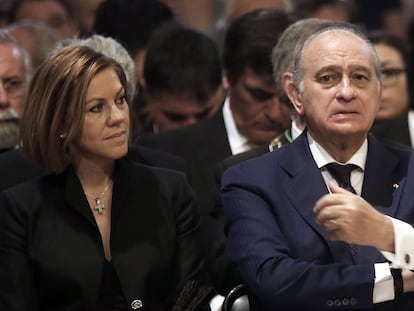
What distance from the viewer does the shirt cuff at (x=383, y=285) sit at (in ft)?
12.5

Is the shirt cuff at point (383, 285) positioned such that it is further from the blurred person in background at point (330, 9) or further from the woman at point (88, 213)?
the blurred person in background at point (330, 9)

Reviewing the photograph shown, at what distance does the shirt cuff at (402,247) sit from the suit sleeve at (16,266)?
4.07 feet

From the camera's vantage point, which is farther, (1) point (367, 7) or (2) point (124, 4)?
(1) point (367, 7)

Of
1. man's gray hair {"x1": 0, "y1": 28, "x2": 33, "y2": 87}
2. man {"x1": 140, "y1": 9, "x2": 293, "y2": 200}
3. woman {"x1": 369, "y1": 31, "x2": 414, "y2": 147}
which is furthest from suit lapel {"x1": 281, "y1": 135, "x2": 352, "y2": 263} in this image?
woman {"x1": 369, "y1": 31, "x2": 414, "y2": 147}

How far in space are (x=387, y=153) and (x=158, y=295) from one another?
38.0 inches

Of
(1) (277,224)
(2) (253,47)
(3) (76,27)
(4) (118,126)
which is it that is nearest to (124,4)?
(3) (76,27)

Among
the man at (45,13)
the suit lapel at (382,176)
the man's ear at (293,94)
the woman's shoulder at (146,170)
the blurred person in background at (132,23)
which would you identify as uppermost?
the man at (45,13)

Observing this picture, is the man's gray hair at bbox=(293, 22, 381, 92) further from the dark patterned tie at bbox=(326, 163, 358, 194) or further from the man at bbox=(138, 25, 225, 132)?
the man at bbox=(138, 25, 225, 132)

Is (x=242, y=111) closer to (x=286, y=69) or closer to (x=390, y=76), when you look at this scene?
(x=286, y=69)

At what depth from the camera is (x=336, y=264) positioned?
12.7ft

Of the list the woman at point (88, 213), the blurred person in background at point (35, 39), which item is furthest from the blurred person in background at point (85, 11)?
the woman at point (88, 213)

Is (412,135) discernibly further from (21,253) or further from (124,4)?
(21,253)

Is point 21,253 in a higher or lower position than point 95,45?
lower

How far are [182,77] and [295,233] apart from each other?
6.65 ft
